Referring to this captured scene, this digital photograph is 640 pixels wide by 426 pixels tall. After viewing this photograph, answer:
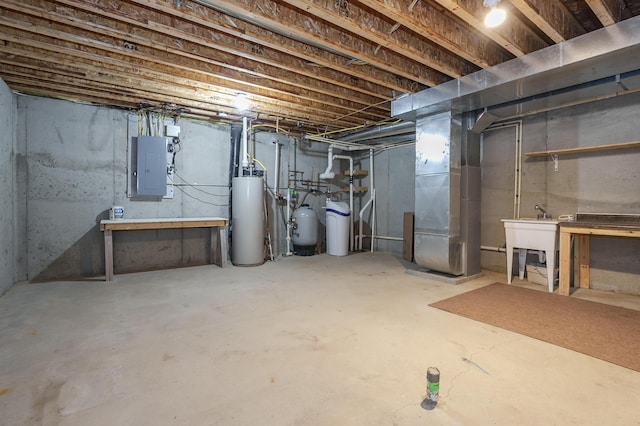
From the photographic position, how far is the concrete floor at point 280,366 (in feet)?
4.86

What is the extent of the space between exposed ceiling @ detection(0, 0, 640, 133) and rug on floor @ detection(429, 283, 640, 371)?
2.42m

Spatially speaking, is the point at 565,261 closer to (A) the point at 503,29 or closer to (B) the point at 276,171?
(A) the point at 503,29

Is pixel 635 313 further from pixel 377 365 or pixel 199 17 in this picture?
pixel 199 17

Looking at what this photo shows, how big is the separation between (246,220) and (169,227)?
111cm

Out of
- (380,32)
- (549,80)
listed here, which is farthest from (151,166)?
(549,80)

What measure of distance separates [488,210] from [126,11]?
4.92 meters

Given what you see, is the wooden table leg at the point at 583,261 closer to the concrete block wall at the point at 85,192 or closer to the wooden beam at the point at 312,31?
the wooden beam at the point at 312,31

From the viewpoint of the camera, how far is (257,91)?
402cm

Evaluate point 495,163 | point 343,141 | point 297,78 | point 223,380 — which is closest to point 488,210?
point 495,163

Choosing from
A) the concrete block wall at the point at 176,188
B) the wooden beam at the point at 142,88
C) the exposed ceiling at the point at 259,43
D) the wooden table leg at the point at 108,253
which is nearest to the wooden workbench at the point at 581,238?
the concrete block wall at the point at 176,188

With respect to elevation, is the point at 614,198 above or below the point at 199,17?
below

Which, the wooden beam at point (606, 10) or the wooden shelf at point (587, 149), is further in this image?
the wooden shelf at point (587, 149)

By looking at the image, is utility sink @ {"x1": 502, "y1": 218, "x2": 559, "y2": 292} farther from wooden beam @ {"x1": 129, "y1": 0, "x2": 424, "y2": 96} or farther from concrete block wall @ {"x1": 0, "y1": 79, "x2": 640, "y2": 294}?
wooden beam @ {"x1": 129, "y1": 0, "x2": 424, "y2": 96}

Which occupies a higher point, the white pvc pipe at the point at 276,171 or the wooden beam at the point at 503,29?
the wooden beam at the point at 503,29
